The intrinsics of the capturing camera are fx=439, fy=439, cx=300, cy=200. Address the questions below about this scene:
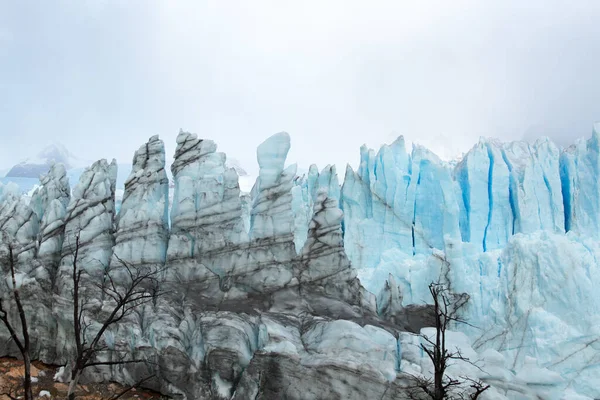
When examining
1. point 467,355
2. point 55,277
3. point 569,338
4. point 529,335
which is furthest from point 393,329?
point 55,277

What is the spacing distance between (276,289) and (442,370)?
7939 millimetres

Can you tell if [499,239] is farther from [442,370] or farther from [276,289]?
[442,370]

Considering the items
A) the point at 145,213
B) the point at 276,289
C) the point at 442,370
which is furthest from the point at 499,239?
the point at 145,213

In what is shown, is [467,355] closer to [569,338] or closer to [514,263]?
[569,338]

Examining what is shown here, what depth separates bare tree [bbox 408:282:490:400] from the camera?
7.47 meters

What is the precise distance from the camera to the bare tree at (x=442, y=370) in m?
7.47

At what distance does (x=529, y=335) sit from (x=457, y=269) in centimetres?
343

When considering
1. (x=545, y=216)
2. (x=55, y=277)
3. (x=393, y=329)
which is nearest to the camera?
(x=393, y=329)

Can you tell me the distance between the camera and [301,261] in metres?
15.2

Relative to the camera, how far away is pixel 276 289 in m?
14.8

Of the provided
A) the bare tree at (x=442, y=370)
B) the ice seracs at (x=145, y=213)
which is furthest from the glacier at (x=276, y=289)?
the bare tree at (x=442, y=370)

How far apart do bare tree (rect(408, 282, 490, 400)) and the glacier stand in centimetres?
41

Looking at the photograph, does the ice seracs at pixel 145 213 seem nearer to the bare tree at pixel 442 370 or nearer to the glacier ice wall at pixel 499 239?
the glacier ice wall at pixel 499 239

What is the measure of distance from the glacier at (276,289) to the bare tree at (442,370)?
41 centimetres
